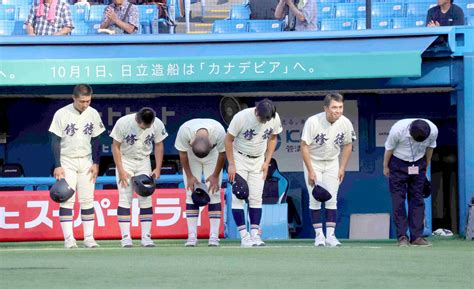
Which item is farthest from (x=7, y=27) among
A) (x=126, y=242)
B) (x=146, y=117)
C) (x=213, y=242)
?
(x=213, y=242)

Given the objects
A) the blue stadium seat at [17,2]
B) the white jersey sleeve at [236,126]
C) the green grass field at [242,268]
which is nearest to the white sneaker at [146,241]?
the green grass field at [242,268]

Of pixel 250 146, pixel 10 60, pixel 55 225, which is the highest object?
pixel 10 60

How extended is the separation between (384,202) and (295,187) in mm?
1235

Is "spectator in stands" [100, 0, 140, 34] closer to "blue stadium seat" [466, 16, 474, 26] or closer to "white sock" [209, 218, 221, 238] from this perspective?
"blue stadium seat" [466, 16, 474, 26]

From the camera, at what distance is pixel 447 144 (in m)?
17.0

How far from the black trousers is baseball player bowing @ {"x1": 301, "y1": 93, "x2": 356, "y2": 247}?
549 mm

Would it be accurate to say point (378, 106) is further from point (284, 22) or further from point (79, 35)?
point (79, 35)

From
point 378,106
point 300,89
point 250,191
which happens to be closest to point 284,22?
point 300,89

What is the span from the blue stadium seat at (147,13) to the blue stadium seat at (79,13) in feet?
2.88

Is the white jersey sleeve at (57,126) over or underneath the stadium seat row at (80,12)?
underneath

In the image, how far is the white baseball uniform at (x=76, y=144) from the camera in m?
12.1

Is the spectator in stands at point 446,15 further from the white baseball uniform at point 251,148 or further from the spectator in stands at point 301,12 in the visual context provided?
the white baseball uniform at point 251,148

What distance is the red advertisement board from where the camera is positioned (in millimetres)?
14570

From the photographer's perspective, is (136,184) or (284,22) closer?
(136,184)
